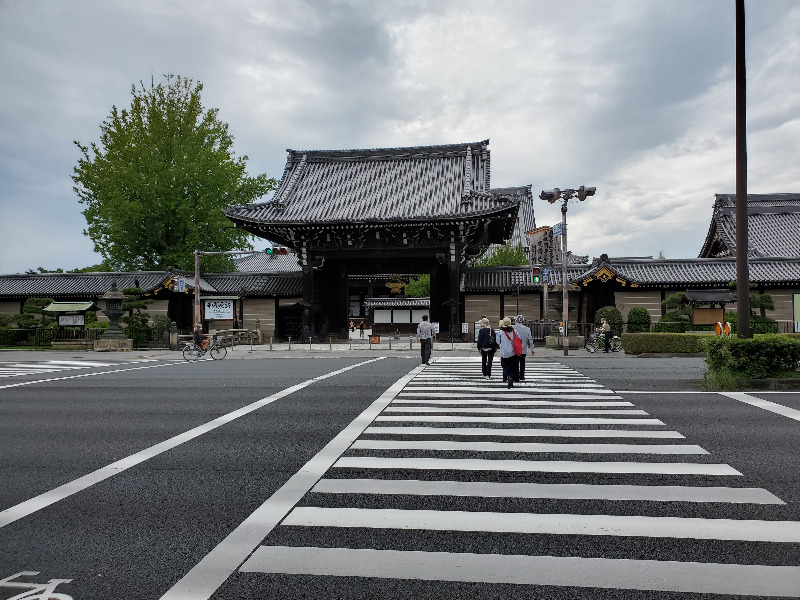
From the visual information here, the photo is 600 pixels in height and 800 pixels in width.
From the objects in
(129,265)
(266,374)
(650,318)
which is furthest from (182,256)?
(650,318)

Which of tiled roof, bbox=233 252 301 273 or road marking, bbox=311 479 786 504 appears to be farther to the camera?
tiled roof, bbox=233 252 301 273

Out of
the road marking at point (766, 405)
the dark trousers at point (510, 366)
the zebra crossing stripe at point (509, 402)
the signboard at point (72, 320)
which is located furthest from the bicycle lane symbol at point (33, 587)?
the signboard at point (72, 320)

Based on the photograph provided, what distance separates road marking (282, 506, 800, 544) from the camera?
3.61 meters

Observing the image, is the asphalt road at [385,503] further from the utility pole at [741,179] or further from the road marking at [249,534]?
the utility pole at [741,179]

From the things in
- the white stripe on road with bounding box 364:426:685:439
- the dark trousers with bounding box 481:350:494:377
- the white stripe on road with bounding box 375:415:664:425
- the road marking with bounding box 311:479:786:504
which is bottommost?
the white stripe on road with bounding box 375:415:664:425

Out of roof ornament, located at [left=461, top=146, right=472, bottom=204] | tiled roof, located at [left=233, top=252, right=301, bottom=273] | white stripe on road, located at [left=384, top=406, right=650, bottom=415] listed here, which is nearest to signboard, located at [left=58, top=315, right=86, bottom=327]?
tiled roof, located at [left=233, top=252, right=301, bottom=273]

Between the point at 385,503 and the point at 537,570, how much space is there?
4.93ft

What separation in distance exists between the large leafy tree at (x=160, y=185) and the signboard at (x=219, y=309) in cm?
452

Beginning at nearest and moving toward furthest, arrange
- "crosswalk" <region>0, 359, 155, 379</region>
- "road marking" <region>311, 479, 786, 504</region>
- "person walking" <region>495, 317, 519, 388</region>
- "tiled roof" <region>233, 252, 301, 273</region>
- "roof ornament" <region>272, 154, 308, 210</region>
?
"road marking" <region>311, 479, 786, 504</region>, "person walking" <region>495, 317, 519, 388</region>, "crosswalk" <region>0, 359, 155, 379</region>, "roof ornament" <region>272, 154, 308, 210</region>, "tiled roof" <region>233, 252, 301, 273</region>

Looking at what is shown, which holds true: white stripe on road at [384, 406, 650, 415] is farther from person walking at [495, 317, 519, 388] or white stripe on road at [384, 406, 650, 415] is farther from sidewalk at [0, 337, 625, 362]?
sidewalk at [0, 337, 625, 362]

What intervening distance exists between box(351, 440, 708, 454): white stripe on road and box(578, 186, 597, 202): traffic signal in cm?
1653

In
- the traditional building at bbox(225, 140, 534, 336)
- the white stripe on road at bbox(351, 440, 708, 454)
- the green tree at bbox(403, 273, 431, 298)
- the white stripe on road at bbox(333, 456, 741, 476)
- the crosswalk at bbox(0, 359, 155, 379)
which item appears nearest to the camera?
the white stripe on road at bbox(333, 456, 741, 476)

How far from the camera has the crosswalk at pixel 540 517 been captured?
3086mm

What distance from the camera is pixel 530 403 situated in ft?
30.1
